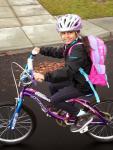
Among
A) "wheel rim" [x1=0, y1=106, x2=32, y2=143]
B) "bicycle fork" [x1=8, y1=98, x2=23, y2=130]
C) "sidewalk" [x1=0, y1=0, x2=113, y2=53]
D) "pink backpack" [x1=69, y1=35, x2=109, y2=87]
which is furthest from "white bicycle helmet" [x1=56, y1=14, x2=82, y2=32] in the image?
"sidewalk" [x1=0, y1=0, x2=113, y2=53]

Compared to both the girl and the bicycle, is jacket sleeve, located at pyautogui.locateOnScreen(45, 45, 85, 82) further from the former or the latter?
the bicycle

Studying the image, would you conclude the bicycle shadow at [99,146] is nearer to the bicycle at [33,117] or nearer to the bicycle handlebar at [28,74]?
the bicycle at [33,117]

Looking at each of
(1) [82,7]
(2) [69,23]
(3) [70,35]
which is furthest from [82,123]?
(1) [82,7]

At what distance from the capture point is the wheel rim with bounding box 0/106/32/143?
573cm

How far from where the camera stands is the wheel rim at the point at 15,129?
18.8 feet

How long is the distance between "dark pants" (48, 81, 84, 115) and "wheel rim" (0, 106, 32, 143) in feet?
1.63

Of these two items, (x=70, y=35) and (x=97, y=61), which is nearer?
(x=97, y=61)

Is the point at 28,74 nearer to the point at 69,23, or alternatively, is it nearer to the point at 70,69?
the point at 70,69

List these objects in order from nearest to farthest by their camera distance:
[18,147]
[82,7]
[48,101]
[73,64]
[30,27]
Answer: [73,64] → [48,101] → [18,147] → [30,27] → [82,7]

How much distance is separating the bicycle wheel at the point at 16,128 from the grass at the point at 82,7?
719cm

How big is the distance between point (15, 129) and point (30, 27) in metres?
6.22

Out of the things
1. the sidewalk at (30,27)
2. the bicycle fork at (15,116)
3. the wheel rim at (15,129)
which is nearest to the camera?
the bicycle fork at (15,116)

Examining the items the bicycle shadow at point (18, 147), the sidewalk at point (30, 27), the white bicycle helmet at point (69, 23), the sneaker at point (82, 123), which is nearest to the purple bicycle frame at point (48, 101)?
the sneaker at point (82, 123)

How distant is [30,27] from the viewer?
461 inches
